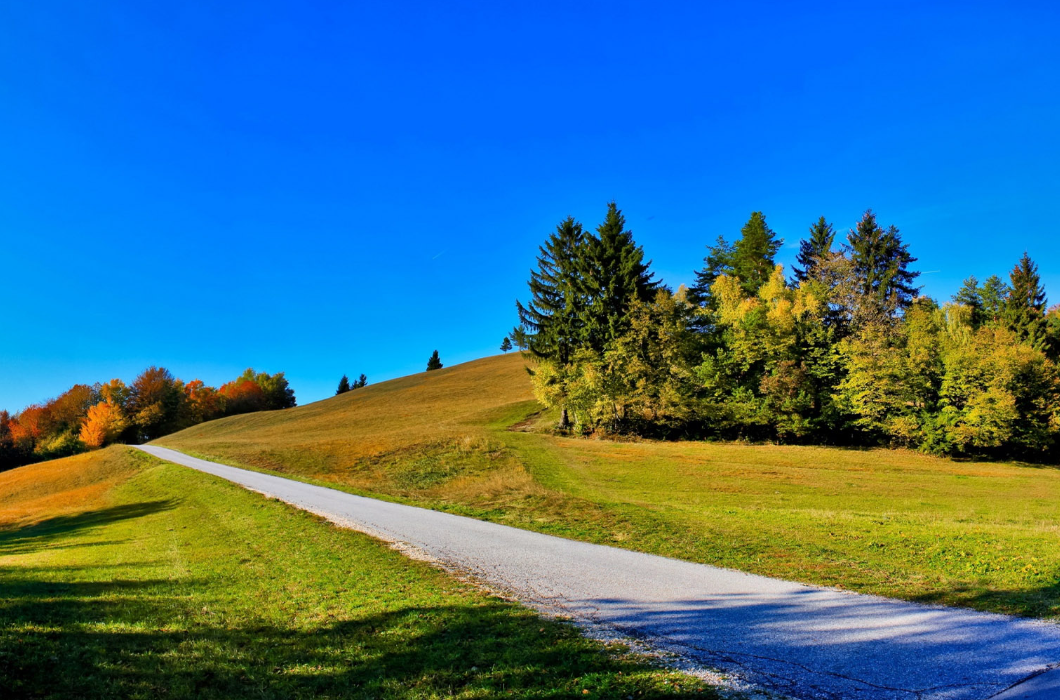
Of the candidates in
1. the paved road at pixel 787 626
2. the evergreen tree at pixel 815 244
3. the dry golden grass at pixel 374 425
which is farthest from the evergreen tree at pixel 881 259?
the paved road at pixel 787 626

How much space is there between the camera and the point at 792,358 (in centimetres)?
4228

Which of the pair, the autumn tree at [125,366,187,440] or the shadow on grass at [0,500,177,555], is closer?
the shadow on grass at [0,500,177,555]

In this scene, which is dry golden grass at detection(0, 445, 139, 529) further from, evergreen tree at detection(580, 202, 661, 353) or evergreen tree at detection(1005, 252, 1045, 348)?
evergreen tree at detection(1005, 252, 1045, 348)

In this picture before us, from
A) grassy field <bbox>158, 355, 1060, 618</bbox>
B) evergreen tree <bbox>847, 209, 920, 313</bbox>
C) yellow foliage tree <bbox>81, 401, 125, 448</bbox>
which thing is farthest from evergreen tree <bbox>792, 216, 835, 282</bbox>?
yellow foliage tree <bbox>81, 401, 125, 448</bbox>

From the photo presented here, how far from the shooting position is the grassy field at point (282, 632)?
207 inches

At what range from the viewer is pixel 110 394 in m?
87.0

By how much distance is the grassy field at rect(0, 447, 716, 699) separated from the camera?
527 centimetres

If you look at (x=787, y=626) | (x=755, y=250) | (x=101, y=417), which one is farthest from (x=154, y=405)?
(x=787, y=626)

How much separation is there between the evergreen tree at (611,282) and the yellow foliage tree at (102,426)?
80406 mm

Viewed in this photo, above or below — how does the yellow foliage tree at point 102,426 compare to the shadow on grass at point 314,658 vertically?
above

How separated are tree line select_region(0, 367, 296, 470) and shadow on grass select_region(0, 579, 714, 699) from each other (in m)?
95.5

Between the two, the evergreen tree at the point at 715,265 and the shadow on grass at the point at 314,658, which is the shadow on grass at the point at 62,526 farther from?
the evergreen tree at the point at 715,265

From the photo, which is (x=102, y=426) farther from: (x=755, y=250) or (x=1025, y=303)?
(x=1025, y=303)

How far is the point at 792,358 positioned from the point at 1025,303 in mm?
25113
